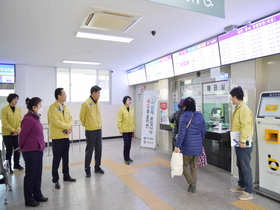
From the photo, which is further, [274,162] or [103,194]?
[103,194]

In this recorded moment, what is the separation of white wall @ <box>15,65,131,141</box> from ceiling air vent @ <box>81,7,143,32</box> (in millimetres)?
4326

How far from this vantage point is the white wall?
6.54 meters

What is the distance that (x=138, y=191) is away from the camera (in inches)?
123

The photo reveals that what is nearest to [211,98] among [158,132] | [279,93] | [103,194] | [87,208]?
[279,93]

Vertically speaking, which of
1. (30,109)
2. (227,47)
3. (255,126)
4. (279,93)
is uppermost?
(227,47)

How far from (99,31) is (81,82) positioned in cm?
414

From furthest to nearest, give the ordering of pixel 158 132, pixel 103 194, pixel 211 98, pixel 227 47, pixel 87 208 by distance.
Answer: pixel 158 132 → pixel 211 98 → pixel 227 47 → pixel 103 194 → pixel 87 208

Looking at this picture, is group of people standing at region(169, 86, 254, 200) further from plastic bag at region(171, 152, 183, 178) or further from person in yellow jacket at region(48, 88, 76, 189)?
person in yellow jacket at region(48, 88, 76, 189)

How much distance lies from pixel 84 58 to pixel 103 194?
13.4 ft

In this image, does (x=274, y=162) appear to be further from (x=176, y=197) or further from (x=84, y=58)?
(x=84, y=58)

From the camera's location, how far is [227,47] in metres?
3.71

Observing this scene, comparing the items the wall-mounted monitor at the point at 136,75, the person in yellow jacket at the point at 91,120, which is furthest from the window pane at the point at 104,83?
the person in yellow jacket at the point at 91,120

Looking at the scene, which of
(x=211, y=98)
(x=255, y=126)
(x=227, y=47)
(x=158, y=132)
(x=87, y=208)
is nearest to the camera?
(x=87, y=208)

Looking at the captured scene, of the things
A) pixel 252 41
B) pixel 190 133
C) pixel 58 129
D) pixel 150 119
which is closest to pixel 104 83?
pixel 150 119
